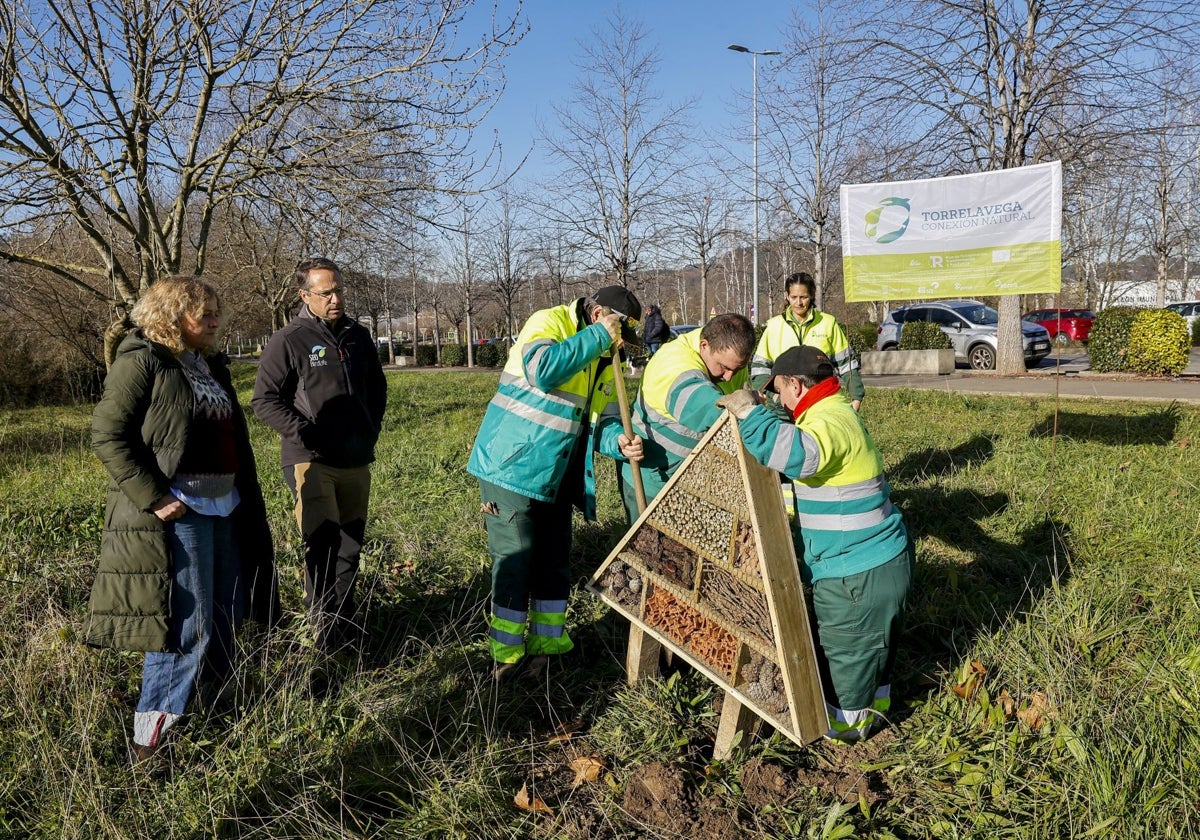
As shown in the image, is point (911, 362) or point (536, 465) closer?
point (536, 465)

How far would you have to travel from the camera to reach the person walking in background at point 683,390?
11.1 ft

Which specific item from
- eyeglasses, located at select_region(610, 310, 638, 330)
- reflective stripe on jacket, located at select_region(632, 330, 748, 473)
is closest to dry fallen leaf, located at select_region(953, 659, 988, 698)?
reflective stripe on jacket, located at select_region(632, 330, 748, 473)

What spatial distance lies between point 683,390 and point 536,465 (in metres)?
0.74

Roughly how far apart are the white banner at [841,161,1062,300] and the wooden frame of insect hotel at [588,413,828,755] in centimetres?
393

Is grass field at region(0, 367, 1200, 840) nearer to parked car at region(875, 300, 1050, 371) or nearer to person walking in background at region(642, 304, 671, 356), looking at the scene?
person walking in background at region(642, 304, 671, 356)

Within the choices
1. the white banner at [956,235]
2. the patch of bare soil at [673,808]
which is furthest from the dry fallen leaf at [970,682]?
the white banner at [956,235]

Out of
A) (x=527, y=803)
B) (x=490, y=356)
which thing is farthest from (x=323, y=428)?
(x=490, y=356)

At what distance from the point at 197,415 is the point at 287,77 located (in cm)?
561

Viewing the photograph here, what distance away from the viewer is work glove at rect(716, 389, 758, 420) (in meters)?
2.70

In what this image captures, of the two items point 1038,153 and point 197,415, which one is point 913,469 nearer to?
point 197,415

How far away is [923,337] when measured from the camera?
17.7m

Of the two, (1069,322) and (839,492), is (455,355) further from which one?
(839,492)

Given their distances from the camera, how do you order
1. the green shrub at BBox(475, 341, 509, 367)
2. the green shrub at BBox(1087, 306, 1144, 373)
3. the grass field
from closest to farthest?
1. the grass field
2. the green shrub at BBox(1087, 306, 1144, 373)
3. the green shrub at BBox(475, 341, 509, 367)

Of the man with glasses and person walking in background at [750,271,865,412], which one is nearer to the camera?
the man with glasses
